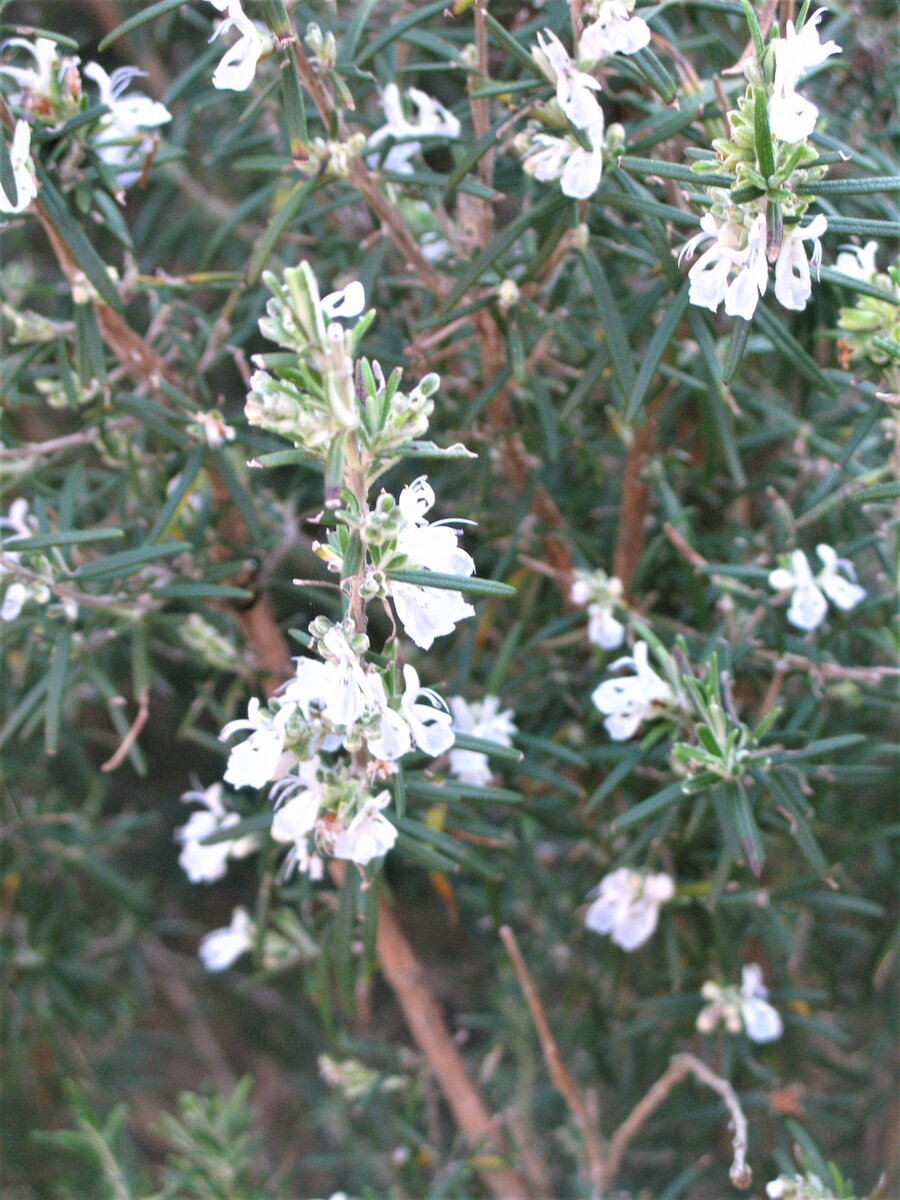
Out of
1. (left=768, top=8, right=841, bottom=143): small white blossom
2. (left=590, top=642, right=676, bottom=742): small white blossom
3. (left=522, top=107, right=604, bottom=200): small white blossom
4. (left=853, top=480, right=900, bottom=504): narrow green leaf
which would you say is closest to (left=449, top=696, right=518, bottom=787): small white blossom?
(left=590, top=642, right=676, bottom=742): small white blossom

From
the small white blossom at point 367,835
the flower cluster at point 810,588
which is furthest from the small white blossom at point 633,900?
the small white blossom at point 367,835

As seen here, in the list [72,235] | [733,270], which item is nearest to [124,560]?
[72,235]

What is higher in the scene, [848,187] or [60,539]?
[848,187]

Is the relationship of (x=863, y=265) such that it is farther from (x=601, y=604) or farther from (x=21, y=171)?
(x=21, y=171)

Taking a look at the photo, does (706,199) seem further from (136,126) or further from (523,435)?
(136,126)

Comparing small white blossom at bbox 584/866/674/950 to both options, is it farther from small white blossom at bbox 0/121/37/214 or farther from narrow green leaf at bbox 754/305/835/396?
small white blossom at bbox 0/121/37/214
